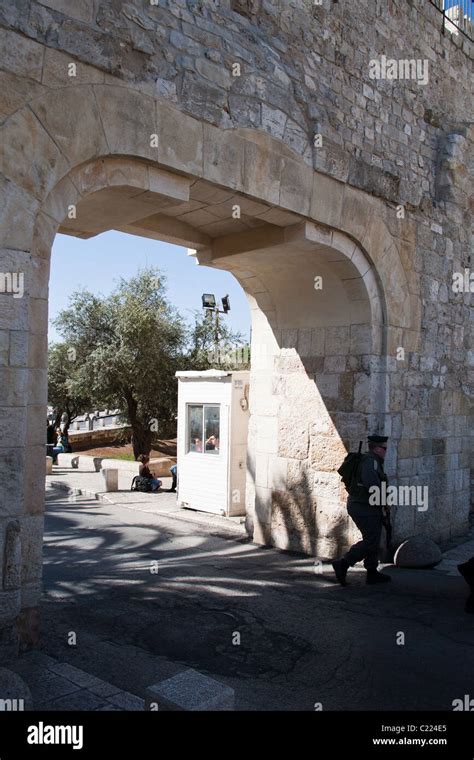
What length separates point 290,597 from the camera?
18.4 ft

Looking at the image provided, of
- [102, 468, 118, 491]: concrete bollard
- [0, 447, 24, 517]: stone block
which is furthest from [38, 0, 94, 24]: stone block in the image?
[102, 468, 118, 491]: concrete bollard

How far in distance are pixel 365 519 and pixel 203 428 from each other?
4.33 metres

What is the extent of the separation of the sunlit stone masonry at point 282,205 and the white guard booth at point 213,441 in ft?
5.15

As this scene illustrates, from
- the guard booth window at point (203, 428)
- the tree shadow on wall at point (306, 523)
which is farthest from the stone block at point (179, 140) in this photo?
the guard booth window at point (203, 428)

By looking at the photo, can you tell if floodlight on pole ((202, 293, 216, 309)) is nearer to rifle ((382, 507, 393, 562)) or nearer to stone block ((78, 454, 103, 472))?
stone block ((78, 454, 103, 472))

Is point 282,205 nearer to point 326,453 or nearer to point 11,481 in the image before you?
point 326,453

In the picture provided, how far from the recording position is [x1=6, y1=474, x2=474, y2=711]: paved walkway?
3.84 m

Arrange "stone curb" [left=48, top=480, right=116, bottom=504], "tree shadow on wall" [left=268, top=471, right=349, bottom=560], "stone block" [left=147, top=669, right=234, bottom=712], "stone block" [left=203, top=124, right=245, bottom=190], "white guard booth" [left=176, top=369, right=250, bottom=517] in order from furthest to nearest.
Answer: "stone curb" [left=48, top=480, right=116, bottom=504], "white guard booth" [left=176, top=369, right=250, bottom=517], "tree shadow on wall" [left=268, top=471, right=349, bottom=560], "stone block" [left=203, top=124, right=245, bottom=190], "stone block" [left=147, top=669, right=234, bottom=712]

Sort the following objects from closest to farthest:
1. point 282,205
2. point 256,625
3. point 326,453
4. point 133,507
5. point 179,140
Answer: point 179,140 < point 256,625 < point 282,205 < point 326,453 < point 133,507

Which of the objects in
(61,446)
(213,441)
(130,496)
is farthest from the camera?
(61,446)

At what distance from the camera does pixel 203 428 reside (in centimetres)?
986

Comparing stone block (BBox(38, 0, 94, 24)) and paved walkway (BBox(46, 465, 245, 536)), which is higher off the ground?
stone block (BBox(38, 0, 94, 24))

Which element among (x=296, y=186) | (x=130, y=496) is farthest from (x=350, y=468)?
(x=130, y=496)
